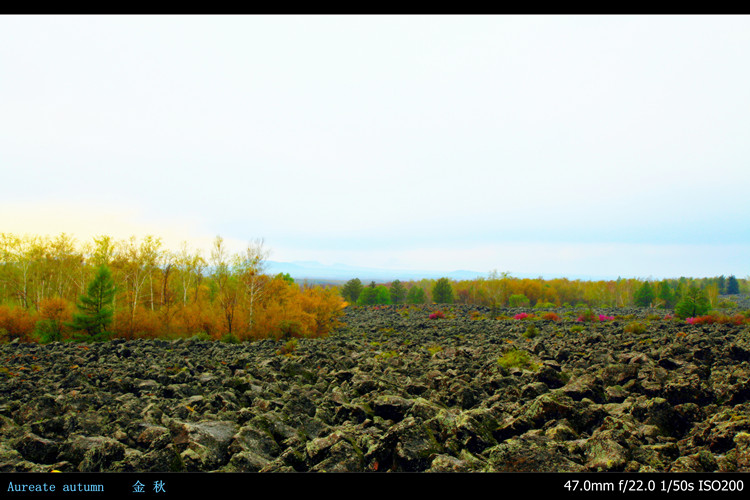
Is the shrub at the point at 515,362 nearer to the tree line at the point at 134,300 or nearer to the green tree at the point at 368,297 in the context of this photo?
the tree line at the point at 134,300

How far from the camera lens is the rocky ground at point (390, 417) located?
6.53 metres

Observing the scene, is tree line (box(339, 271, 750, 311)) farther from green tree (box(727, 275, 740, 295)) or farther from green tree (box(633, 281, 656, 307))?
green tree (box(727, 275, 740, 295))

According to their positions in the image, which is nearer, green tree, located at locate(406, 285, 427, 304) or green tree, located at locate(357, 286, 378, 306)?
green tree, located at locate(357, 286, 378, 306)

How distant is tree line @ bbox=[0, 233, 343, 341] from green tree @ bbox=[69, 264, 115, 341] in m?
0.06

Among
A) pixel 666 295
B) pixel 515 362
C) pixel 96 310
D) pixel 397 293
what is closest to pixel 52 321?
pixel 96 310

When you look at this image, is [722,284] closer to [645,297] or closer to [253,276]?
[645,297]

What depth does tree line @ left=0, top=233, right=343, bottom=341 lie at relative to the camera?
28.5 metres

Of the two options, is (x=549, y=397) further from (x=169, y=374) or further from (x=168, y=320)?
(x=168, y=320)

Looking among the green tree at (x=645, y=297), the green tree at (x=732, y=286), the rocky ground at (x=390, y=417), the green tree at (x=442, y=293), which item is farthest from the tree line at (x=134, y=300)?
the green tree at (x=732, y=286)

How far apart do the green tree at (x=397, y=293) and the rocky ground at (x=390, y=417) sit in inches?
3727

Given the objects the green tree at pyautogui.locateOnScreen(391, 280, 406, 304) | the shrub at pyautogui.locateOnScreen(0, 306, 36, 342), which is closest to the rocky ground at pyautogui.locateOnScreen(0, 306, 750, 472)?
the shrub at pyautogui.locateOnScreen(0, 306, 36, 342)

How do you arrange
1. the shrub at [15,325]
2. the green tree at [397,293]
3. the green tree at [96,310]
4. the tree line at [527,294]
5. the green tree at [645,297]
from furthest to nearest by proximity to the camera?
the green tree at [397,293], the tree line at [527,294], the green tree at [645,297], the shrub at [15,325], the green tree at [96,310]
